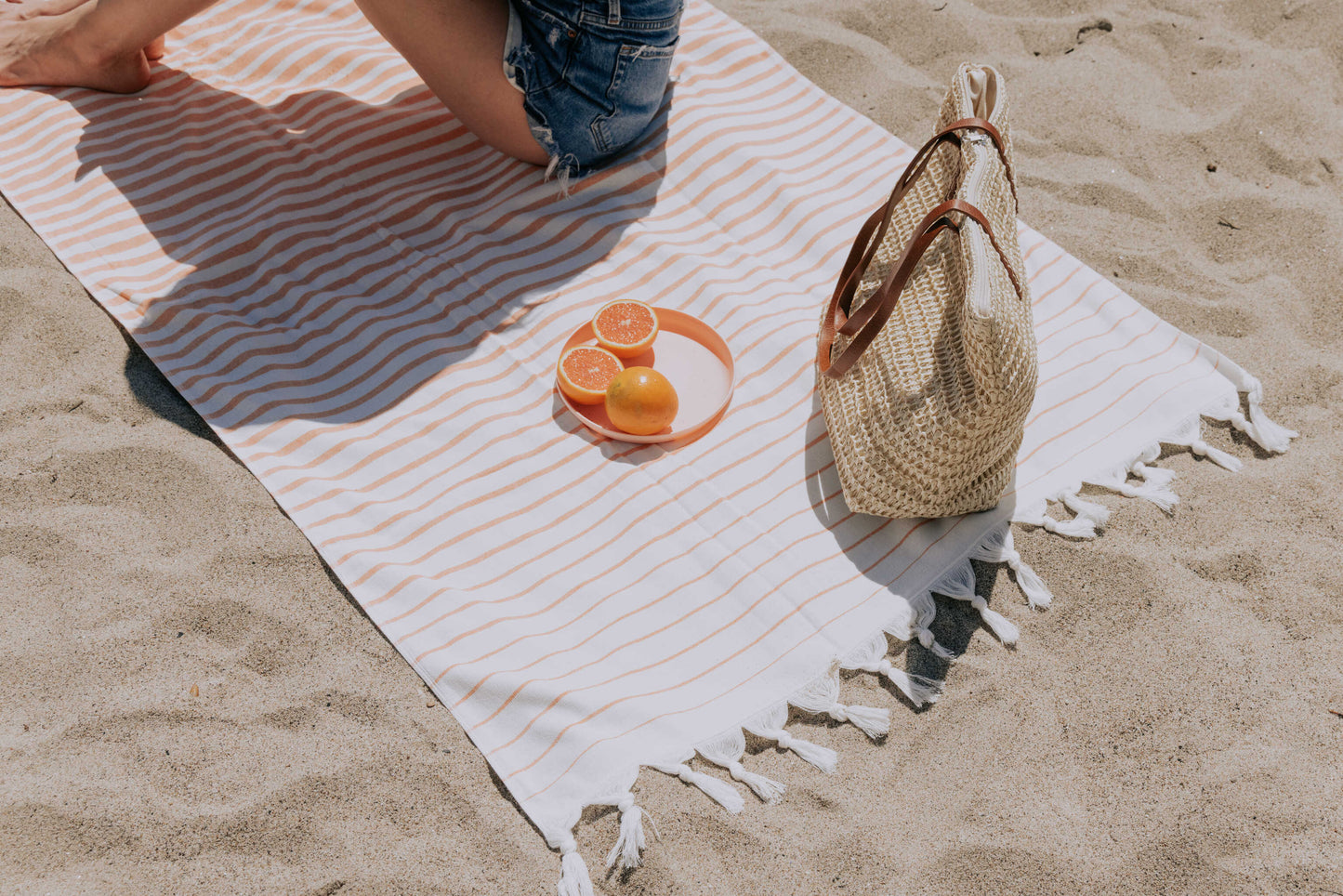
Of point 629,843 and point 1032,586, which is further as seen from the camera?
point 1032,586

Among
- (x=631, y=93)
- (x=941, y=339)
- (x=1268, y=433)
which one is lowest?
(x=1268, y=433)

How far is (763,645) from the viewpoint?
1904 mm

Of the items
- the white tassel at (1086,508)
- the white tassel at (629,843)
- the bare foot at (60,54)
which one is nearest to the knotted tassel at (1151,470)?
the white tassel at (1086,508)

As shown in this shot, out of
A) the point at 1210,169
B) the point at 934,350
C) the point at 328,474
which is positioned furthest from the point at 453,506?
the point at 1210,169

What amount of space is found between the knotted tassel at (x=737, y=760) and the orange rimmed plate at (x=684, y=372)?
72 cm

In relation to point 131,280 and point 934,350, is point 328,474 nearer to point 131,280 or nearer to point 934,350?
point 131,280

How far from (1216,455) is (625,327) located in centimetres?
142

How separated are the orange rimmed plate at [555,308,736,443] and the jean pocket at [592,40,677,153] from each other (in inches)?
24.5

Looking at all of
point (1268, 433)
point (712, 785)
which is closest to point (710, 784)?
point (712, 785)

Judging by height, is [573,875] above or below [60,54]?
below

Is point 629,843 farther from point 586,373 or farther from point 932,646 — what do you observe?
point 586,373

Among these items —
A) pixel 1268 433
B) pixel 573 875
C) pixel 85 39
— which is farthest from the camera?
pixel 85 39

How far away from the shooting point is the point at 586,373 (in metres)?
2.24

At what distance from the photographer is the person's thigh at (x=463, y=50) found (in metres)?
2.44
